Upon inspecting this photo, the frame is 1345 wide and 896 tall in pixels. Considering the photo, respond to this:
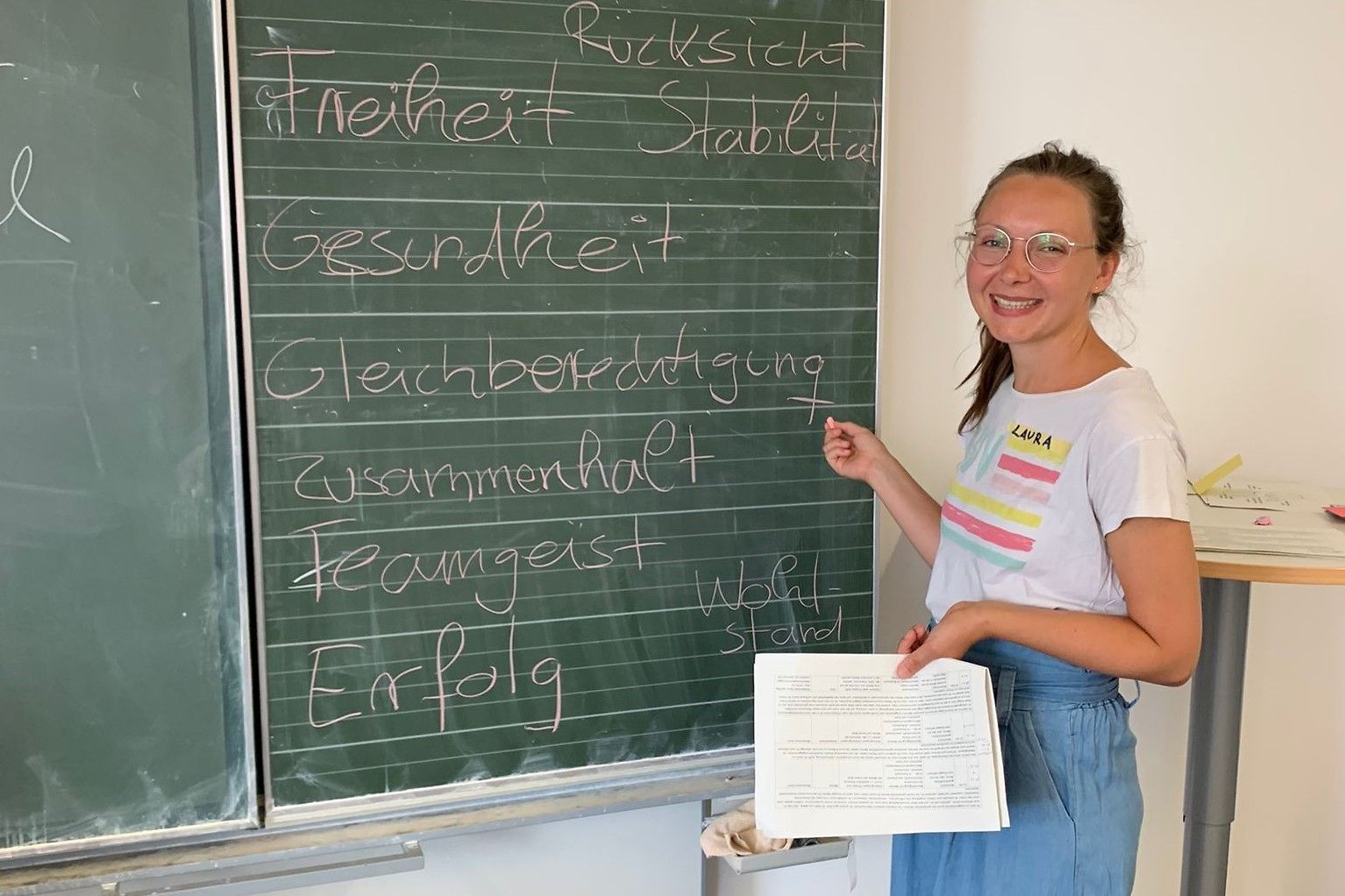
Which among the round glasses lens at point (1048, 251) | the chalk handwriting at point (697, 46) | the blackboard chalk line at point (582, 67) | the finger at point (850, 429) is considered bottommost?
the finger at point (850, 429)

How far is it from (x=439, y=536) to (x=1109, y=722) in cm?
103

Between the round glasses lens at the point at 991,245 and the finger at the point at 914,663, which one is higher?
the round glasses lens at the point at 991,245

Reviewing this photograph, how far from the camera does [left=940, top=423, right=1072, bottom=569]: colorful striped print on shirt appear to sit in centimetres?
146

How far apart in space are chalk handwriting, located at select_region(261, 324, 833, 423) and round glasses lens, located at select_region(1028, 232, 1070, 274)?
533 mm

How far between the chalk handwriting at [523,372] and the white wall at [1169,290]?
0.36m

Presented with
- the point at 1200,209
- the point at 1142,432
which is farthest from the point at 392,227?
the point at 1200,209

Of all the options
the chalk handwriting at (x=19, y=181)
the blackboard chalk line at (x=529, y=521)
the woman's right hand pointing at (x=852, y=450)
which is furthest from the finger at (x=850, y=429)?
the chalk handwriting at (x=19, y=181)

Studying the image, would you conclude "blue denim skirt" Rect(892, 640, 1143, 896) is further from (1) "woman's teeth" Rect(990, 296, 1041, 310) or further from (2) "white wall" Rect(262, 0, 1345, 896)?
(2) "white wall" Rect(262, 0, 1345, 896)

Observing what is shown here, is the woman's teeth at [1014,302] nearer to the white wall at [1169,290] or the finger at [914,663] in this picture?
the finger at [914,663]

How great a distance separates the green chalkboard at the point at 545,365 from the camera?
162 centimetres

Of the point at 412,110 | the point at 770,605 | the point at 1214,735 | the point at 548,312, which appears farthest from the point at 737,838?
the point at 412,110

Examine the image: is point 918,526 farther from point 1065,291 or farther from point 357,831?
point 357,831

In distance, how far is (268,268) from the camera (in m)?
1.59

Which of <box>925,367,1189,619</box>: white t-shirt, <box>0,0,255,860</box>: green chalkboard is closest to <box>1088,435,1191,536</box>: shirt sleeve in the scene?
<box>925,367,1189,619</box>: white t-shirt
